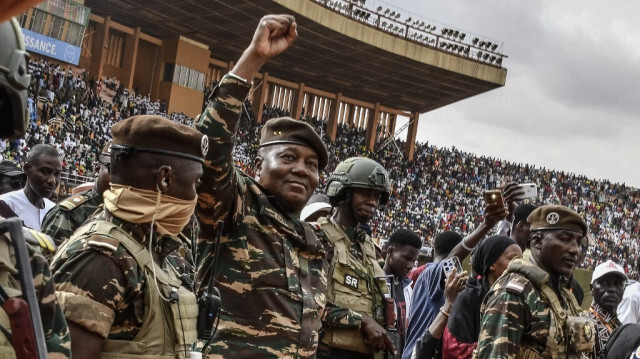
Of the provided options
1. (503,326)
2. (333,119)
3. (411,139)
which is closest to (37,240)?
(503,326)

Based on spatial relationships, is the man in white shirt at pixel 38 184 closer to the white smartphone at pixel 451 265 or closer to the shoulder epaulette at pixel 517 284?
the white smartphone at pixel 451 265

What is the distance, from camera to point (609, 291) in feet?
21.0

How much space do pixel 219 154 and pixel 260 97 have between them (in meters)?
32.1

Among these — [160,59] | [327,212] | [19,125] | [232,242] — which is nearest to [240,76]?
[232,242]

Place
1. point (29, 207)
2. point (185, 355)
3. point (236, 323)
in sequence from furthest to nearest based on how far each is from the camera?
point (29, 207)
point (236, 323)
point (185, 355)

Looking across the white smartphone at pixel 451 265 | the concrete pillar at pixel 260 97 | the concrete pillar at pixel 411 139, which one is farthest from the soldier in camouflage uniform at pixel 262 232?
A: the concrete pillar at pixel 411 139

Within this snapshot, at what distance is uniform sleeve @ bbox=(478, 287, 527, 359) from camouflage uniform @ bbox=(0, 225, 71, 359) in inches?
96.4

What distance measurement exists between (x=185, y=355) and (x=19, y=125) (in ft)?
3.58

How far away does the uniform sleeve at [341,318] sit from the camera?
4.24 m

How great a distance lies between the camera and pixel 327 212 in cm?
629

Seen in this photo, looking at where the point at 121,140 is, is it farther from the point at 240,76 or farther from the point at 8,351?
the point at 8,351

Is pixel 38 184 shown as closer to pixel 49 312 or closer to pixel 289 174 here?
pixel 289 174

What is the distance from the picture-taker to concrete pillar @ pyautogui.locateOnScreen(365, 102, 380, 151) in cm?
3872

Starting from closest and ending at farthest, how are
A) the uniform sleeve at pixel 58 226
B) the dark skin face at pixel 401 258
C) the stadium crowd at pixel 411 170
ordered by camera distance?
1. the uniform sleeve at pixel 58 226
2. the dark skin face at pixel 401 258
3. the stadium crowd at pixel 411 170
